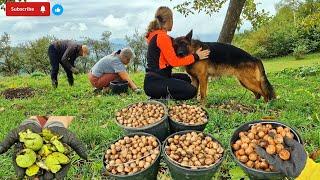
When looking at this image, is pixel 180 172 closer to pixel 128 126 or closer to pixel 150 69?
pixel 128 126

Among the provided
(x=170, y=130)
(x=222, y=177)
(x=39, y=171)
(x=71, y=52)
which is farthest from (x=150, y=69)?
(x=71, y=52)

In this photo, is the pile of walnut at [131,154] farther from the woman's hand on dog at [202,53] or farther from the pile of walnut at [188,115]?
the woman's hand on dog at [202,53]

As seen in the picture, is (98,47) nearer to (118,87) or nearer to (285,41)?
(285,41)

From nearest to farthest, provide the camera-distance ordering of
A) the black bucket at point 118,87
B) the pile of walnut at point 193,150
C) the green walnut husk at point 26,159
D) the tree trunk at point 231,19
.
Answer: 1. the green walnut husk at point 26,159
2. the pile of walnut at point 193,150
3. the black bucket at point 118,87
4. the tree trunk at point 231,19

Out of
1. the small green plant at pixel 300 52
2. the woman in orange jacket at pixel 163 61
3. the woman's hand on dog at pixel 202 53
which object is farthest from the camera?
the small green plant at pixel 300 52

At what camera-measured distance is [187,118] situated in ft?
20.2

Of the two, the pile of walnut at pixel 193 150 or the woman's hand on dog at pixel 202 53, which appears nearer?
the pile of walnut at pixel 193 150

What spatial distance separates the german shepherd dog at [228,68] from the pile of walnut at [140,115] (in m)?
2.78

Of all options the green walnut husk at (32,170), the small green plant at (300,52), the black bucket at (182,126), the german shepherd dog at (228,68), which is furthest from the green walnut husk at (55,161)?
the small green plant at (300,52)

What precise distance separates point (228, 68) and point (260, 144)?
4.73 meters

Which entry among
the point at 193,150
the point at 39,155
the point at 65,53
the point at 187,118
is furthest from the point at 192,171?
the point at 65,53

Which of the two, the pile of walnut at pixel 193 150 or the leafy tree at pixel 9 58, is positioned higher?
the pile of walnut at pixel 193 150

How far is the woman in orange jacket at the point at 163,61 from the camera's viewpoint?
26.0 feet

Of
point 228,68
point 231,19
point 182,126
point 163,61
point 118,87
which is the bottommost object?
point 118,87
